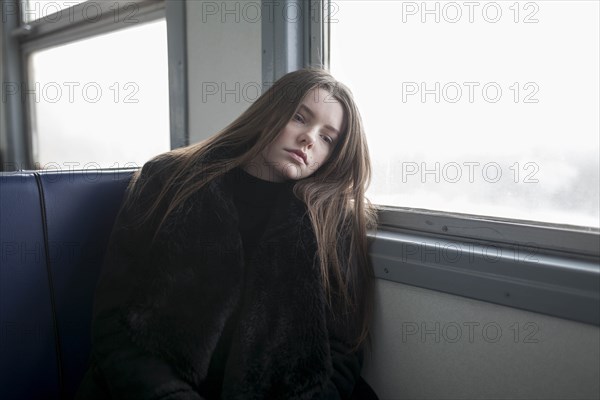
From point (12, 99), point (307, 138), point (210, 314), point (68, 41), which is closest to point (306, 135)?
point (307, 138)

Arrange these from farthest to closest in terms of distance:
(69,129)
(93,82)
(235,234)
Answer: (69,129) → (93,82) → (235,234)

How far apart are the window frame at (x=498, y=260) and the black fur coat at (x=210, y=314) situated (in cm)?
20

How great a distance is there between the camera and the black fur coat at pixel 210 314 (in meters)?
0.90

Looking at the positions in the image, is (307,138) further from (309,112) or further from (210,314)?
(210,314)

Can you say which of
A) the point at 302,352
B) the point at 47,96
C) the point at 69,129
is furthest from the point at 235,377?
the point at 47,96

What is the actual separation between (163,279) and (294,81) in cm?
52

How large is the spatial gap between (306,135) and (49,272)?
0.63m

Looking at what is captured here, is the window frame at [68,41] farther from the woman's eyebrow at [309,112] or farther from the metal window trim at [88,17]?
the woman's eyebrow at [309,112]

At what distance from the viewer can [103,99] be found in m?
2.37

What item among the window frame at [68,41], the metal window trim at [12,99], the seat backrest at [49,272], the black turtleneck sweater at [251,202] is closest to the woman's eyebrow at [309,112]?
the black turtleneck sweater at [251,202]

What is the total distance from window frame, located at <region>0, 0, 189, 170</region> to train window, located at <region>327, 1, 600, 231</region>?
558mm

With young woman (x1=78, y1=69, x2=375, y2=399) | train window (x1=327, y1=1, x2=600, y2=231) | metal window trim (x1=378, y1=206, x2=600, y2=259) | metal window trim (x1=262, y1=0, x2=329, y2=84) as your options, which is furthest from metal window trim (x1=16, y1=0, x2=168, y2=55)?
metal window trim (x1=378, y1=206, x2=600, y2=259)

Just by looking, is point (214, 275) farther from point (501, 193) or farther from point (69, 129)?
point (69, 129)

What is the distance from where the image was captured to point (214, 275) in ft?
3.19
